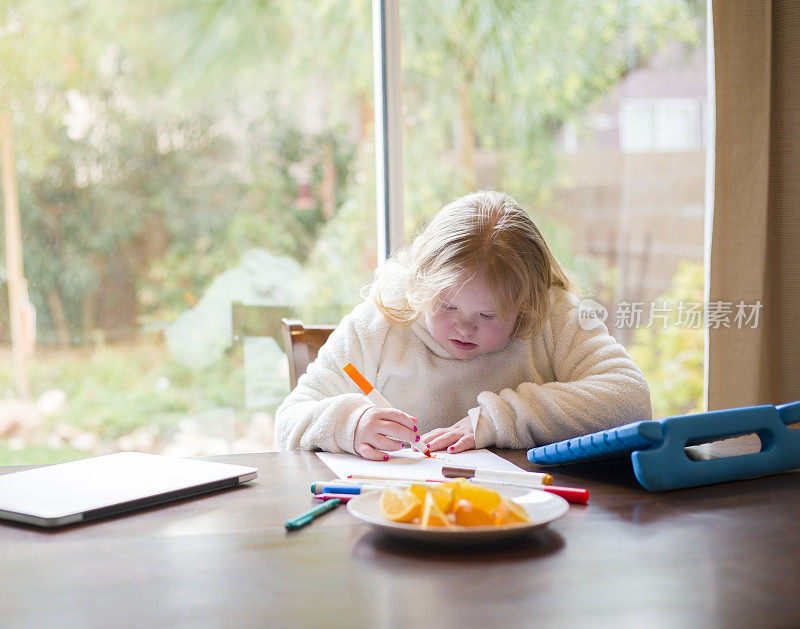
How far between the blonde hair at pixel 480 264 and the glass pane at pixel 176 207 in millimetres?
968

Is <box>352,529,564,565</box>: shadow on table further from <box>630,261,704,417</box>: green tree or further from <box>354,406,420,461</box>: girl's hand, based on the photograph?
<box>630,261,704,417</box>: green tree

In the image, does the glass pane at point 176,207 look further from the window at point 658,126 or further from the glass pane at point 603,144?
the window at point 658,126

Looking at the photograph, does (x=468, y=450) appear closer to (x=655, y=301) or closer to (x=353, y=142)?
(x=353, y=142)

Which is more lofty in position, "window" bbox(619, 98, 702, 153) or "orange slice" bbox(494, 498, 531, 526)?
"window" bbox(619, 98, 702, 153)

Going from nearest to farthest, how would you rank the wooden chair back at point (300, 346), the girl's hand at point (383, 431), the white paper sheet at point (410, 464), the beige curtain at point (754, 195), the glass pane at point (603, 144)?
the white paper sheet at point (410, 464)
the girl's hand at point (383, 431)
the wooden chair back at point (300, 346)
the beige curtain at point (754, 195)
the glass pane at point (603, 144)

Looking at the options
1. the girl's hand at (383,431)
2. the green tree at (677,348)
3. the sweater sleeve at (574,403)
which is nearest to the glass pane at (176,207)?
the green tree at (677,348)

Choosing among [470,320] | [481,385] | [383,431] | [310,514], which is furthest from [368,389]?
[310,514]

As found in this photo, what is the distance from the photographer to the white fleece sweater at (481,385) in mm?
1299

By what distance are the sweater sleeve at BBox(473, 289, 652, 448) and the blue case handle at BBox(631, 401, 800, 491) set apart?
28 centimetres

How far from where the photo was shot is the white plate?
762 millimetres

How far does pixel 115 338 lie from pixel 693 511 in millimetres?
1926

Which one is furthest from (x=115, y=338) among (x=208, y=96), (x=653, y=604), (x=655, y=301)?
(x=653, y=604)

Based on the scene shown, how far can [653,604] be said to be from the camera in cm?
66

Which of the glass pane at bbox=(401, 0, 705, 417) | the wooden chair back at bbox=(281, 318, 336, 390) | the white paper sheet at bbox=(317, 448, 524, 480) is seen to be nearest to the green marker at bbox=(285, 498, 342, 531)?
the white paper sheet at bbox=(317, 448, 524, 480)
